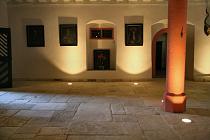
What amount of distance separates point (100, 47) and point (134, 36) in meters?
1.66

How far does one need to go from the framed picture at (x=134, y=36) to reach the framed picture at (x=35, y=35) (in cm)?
356

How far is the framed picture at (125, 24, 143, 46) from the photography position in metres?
11.1

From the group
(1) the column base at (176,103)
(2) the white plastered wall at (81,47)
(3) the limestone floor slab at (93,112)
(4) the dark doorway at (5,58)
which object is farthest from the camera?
(2) the white plastered wall at (81,47)

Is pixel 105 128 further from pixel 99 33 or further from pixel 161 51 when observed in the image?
pixel 161 51

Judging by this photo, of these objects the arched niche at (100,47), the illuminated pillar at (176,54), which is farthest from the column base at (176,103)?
the arched niche at (100,47)

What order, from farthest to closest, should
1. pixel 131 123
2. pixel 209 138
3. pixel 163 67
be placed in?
pixel 163 67 < pixel 131 123 < pixel 209 138

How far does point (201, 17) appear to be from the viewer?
35.9 feet

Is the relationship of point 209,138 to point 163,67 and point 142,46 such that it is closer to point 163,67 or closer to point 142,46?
point 142,46

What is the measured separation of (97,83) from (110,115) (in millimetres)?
4796

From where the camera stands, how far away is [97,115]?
5902mm

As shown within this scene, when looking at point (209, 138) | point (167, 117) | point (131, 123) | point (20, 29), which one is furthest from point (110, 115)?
point (20, 29)

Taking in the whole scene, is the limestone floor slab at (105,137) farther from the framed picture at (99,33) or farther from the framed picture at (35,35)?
the framed picture at (99,33)

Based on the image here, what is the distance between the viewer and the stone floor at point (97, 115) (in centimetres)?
470

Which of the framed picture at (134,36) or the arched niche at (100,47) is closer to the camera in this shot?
the framed picture at (134,36)
